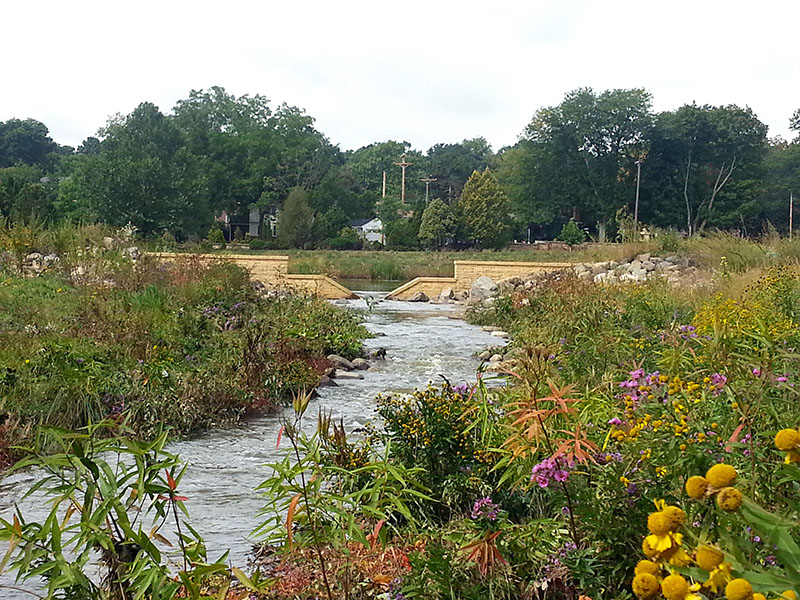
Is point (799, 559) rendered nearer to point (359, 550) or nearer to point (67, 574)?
point (67, 574)

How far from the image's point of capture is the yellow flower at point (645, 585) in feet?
3.13

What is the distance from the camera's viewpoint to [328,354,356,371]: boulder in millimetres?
8648

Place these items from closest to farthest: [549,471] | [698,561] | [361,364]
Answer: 1. [698,561]
2. [549,471]
3. [361,364]

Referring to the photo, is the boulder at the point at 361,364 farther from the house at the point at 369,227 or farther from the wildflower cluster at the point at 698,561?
the house at the point at 369,227

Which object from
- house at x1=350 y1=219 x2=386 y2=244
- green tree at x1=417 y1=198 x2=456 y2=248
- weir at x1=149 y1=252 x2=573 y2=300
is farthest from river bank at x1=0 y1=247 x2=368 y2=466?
house at x1=350 y1=219 x2=386 y2=244

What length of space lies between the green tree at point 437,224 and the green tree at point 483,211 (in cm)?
106

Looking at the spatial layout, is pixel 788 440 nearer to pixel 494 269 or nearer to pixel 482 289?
pixel 482 289

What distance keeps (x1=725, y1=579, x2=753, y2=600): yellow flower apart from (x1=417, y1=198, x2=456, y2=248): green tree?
39904 millimetres

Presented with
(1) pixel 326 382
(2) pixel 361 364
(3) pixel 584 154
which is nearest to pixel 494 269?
(2) pixel 361 364

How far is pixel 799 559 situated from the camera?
922 mm

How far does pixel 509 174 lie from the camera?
5978cm

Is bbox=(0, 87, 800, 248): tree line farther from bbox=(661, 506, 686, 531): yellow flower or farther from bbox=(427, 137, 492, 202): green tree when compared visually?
bbox=(661, 506, 686, 531): yellow flower

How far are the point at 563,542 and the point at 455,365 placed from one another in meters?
6.33

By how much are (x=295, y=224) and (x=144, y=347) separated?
114 feet
